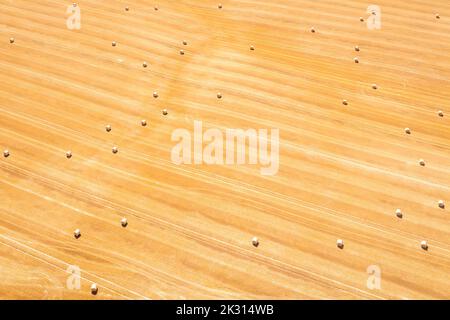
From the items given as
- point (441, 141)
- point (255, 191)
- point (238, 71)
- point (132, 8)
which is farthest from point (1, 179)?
point (441, 141)

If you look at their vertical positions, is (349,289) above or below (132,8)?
below

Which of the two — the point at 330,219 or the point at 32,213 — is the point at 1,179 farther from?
the point at 330,219

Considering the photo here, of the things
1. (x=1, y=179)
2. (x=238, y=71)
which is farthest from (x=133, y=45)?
(x=1, y=179)

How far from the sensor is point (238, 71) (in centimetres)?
1038

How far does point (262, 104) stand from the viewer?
941cm

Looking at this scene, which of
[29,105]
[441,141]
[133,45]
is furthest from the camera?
[133,45]

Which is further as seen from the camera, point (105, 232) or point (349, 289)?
point (105, 232)

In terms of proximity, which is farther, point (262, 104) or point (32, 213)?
point (262, 104)

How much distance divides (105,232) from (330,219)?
13.9ft

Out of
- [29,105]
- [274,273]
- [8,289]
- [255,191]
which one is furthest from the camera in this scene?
[29,105]

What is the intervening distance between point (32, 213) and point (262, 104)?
5.82 meters

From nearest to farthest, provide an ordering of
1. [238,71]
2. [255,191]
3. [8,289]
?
[8,289], [255,191], [238,71]

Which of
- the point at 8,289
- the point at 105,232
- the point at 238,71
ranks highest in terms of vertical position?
the point at 238,71

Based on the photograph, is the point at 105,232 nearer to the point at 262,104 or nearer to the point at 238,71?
the point at 262,104
